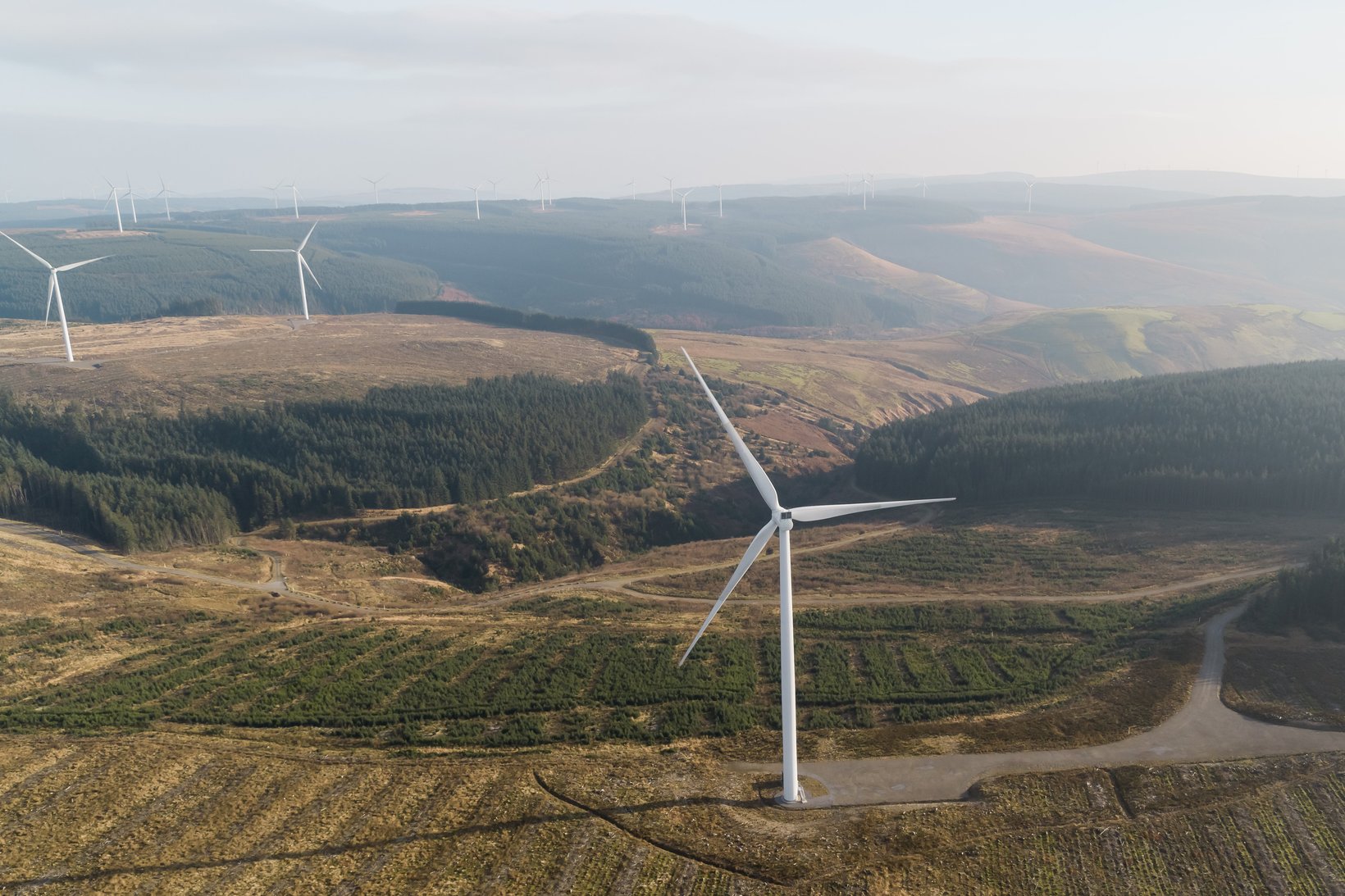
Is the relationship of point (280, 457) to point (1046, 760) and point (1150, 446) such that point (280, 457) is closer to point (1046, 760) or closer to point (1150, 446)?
point (1046, 760)

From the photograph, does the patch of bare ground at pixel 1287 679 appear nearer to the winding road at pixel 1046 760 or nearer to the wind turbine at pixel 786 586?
the winding road at pixel 1046 760

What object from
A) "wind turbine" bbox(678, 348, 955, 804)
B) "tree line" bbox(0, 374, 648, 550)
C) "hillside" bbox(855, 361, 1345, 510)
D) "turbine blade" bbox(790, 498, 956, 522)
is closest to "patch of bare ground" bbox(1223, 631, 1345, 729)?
"turbine blade" bbox(790, 498, 956, 522)

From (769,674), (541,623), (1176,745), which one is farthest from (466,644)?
(1176,745)

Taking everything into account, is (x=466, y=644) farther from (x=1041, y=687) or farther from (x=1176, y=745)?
(x=1176, y=745)

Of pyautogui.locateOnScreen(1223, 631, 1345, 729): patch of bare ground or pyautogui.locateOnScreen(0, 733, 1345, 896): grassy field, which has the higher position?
pyautogui.locateOnScreen(0, 733, 1345, 896): grassy field

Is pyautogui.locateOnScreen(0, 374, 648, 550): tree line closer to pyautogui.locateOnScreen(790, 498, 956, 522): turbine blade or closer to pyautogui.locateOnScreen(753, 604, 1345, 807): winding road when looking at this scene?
pyautogui.locateOnScreen(753, 604, 1345, 807): winding road

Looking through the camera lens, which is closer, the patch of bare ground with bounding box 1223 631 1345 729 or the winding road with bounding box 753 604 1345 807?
the winding road with bounding box 753 604 1345 807
